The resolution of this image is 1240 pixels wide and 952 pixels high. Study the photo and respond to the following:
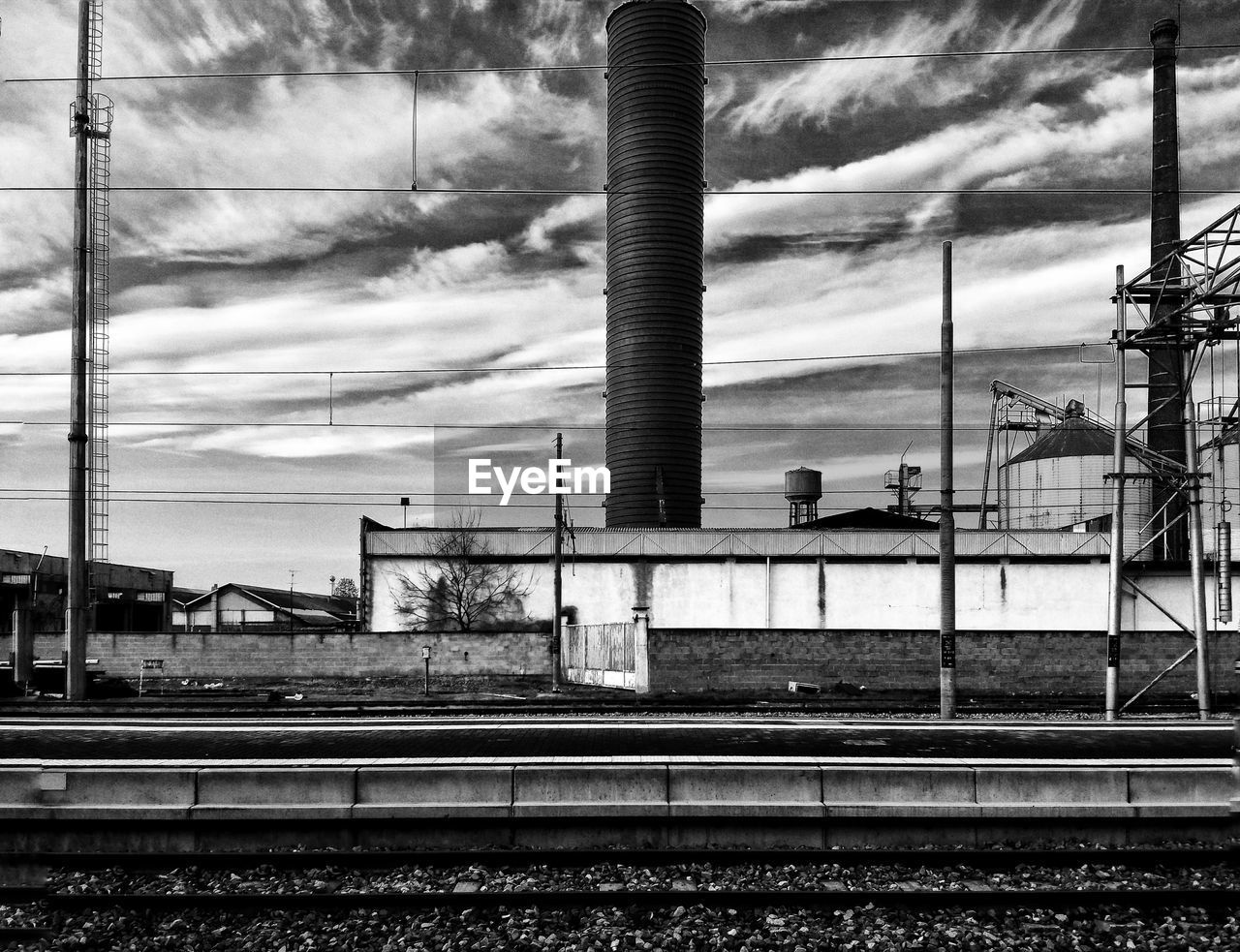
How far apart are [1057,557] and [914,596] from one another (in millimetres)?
6620

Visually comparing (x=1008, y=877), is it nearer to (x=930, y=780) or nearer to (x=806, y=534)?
(x=930, y=780)

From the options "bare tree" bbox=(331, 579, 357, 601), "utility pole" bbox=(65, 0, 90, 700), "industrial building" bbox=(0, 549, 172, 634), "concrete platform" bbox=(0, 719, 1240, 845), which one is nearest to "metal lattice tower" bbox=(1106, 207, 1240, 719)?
"concrete platform" bbox=(0, 719, 1240, 845)

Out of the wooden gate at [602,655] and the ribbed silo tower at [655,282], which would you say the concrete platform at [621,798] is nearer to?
the wooden gate at [602,655]

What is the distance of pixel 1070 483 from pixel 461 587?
33948 millimetres

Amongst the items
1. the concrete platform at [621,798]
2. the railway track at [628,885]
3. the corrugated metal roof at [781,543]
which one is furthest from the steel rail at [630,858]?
the corrugated metal roof at [781,543]

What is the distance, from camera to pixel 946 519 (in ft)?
57.3

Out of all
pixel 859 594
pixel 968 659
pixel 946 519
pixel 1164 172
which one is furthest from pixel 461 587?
pixel 1164 172

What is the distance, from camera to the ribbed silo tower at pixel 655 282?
1957 inches

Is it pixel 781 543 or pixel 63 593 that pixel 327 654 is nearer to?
pixel 781 543

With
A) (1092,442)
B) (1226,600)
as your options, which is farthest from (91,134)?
(1092,442)

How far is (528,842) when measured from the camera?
379 inches

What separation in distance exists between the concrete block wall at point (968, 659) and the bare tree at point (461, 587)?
14985 millimetres

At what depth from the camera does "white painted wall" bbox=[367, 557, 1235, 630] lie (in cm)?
4169

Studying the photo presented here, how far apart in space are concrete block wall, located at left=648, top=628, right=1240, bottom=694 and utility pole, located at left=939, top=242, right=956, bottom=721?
14.3 metres
